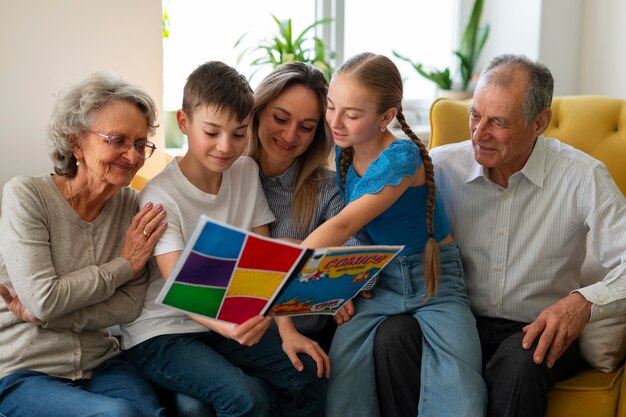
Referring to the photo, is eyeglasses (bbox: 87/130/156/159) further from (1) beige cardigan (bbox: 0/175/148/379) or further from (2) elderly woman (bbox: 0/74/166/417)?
(1) beige cardigan (bbox: 0/175/148/379)

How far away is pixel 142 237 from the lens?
5.69ft

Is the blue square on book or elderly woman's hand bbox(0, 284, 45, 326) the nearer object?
the blue square on book

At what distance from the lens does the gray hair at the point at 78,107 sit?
1.71 metres

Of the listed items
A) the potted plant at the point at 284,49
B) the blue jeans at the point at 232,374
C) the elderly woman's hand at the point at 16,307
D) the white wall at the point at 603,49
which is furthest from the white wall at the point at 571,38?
the elderly woman's hand at the point at 16,307

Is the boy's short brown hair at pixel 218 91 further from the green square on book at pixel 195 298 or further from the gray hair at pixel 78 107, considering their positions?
the green square on book at pixel 195 298

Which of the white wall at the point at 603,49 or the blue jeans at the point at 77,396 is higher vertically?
the white wall at the point at 603,49

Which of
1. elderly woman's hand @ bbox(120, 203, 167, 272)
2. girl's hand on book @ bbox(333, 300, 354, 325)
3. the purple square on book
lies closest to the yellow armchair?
girl's hand on book @ bbox(333, 300, 354, 325)

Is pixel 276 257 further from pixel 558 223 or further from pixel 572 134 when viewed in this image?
pixel 572 134

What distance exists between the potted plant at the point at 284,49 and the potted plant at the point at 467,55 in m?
0.55

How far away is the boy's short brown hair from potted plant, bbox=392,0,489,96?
7.33 ft

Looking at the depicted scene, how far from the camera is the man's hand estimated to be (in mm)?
1801

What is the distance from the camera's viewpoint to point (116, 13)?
2.47 m

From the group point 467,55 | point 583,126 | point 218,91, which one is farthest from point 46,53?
point 467,55

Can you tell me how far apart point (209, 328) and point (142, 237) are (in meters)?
0.26
